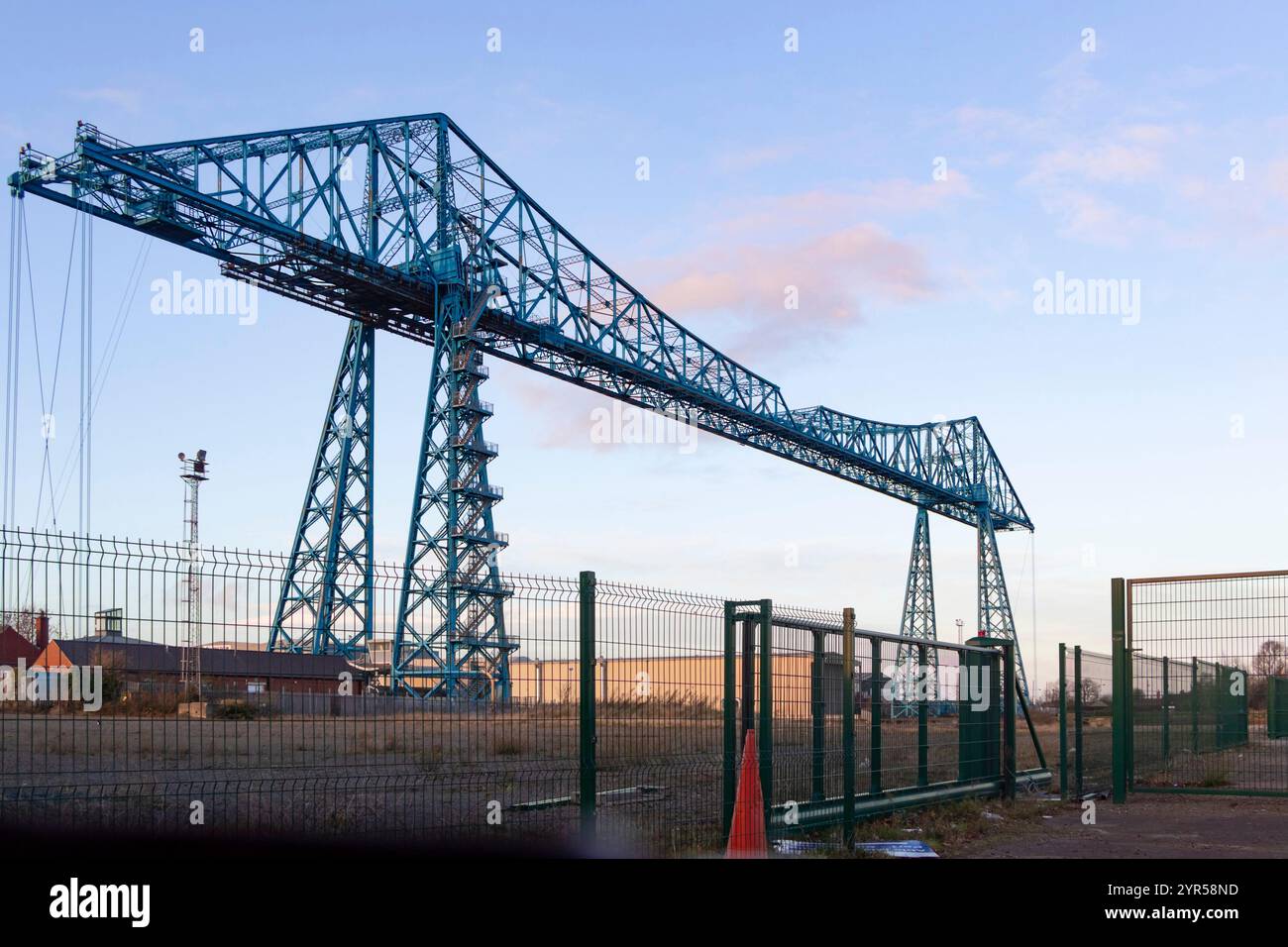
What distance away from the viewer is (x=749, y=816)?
27.6ft

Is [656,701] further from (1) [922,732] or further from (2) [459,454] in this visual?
(2) [459,454]

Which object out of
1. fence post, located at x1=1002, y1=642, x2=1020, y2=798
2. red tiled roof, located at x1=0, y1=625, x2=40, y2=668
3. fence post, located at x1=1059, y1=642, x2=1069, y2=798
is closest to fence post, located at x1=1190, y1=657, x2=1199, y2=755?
fence post, located at x1=1059, y1=642, x2=1069, y2=798

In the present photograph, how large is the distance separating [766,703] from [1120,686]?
6998 mm

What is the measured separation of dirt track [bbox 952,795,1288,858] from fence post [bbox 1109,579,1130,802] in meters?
0.29

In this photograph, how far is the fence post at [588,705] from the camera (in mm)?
7982

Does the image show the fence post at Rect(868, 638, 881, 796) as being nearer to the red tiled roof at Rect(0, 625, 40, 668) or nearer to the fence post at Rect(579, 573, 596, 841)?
the fence post at Rect(579, 573, 596, 841)

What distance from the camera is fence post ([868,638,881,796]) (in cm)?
1136

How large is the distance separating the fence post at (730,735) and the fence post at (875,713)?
236 cm

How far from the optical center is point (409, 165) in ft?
131

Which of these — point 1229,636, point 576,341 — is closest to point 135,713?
point 1229,636

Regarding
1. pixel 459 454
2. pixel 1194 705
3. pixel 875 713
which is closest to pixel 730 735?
pixel 875 713
